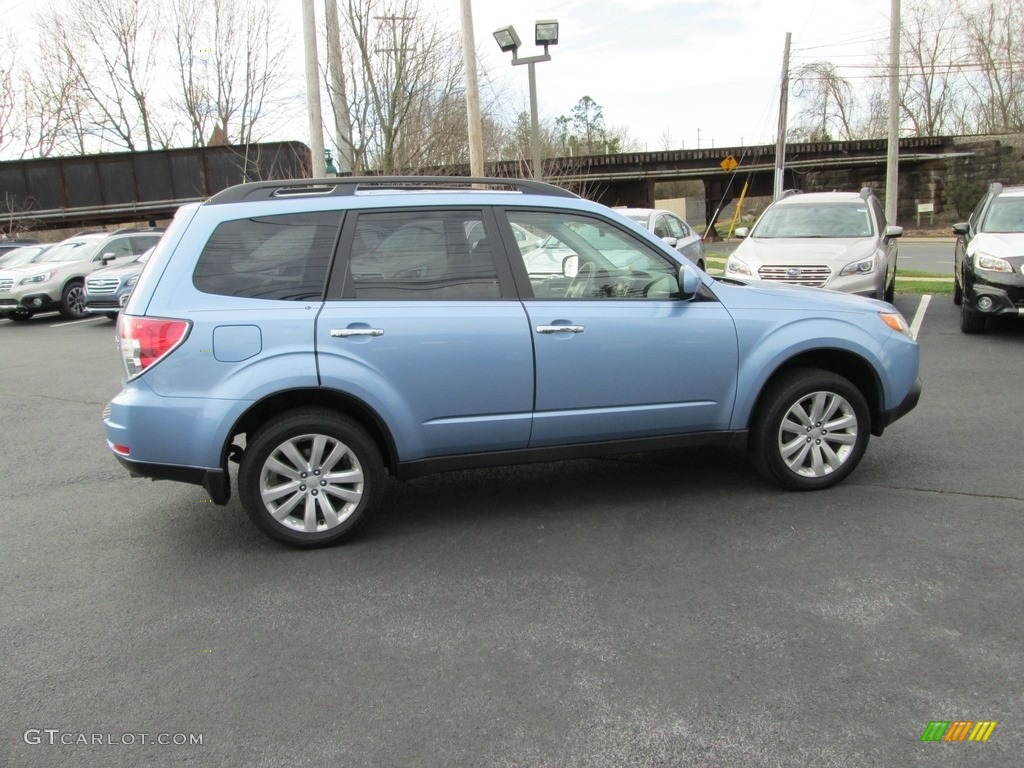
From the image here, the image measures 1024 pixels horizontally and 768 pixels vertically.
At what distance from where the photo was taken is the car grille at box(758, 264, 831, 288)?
31.7ft

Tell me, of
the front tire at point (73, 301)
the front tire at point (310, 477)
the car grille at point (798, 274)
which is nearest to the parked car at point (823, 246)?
the car grille at point (798, 274)

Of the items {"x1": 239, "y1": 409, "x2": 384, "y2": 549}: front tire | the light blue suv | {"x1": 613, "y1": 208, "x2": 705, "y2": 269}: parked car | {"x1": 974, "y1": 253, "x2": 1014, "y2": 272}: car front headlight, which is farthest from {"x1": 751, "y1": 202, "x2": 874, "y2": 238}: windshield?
{"x1": 239, "y1": 409, "x2": 384, "y2": 549}: front tire

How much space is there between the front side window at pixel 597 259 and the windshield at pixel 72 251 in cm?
1614

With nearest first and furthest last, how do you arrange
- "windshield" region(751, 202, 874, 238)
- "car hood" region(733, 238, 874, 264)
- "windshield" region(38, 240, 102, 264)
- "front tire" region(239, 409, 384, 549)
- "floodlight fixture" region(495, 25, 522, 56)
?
1. "front tire" region(239, 409, 384, 549)
2. "car hood" region(733, 238, 874, 264)
3. "windshield" region(751, 202, 874, 238)
4. "floodlight fixture" region(495, 25, 522, 56)
5. "windshield" region(38, 240, 102, 264)

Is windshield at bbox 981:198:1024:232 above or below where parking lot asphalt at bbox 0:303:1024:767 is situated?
above

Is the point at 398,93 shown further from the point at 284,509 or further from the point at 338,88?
the point at 284,509

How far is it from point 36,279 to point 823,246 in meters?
15.2

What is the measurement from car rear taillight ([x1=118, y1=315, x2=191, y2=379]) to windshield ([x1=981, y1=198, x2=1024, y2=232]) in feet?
31.9

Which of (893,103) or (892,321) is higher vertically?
(893,103)

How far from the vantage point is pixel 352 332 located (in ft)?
13.6

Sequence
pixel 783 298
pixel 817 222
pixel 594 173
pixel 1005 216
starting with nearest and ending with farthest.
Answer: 1. pixel 783 298
2. pixel 1005 216
3. pixel 817 222
4. pixel 594 173

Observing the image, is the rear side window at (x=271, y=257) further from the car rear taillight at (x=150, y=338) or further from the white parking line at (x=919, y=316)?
the white parking line at (x=919, y=316)

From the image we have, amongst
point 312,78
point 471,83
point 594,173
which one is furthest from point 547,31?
point 594,173

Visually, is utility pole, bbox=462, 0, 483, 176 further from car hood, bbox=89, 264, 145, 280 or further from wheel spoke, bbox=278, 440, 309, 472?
wheel spoke, bbox=278, 440, 309, 472
